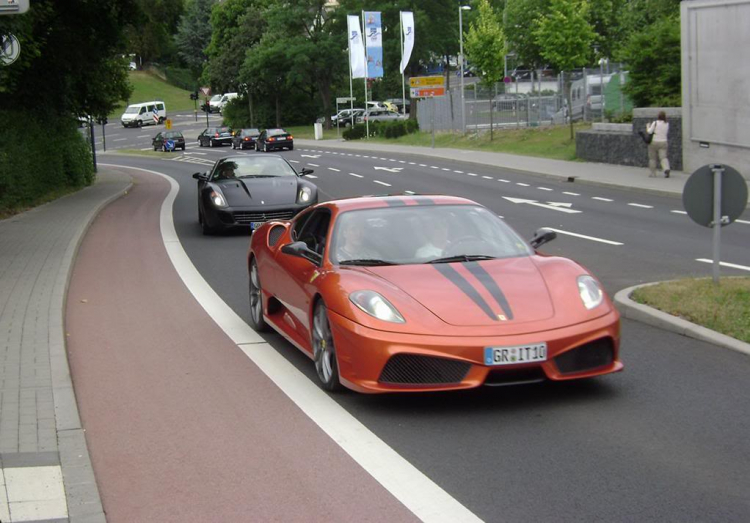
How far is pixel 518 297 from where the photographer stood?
682 centimetres

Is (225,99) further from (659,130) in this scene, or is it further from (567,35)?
(659,130)

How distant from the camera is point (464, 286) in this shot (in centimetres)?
692

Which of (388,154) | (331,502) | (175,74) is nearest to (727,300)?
(331,502)

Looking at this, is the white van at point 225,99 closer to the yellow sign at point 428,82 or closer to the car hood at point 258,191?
the yellow sign at point 428,82

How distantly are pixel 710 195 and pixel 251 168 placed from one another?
444 inches

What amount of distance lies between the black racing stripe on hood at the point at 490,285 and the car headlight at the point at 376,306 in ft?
2.15

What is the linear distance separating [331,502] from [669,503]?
1592mm

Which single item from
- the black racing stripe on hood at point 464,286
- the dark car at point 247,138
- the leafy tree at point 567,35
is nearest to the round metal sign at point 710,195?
the black racing stripe on hood at point 464,286

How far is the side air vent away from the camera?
30.7 ft

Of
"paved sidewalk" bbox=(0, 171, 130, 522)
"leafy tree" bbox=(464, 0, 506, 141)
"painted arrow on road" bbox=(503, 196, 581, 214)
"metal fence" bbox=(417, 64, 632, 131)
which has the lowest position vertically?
"painted arrow on road" bbox=(503, 196, 581, 214)

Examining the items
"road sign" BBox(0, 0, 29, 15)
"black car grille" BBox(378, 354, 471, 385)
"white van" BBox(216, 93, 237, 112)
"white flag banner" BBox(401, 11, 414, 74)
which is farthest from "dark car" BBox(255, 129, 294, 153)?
"black car grille" BBox(378, 354, 471, 385)

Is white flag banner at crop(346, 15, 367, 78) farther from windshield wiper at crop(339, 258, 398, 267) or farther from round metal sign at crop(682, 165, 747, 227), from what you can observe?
windshield wiper at crop(339, 258, 398, 267)

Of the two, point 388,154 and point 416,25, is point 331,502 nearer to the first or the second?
point 388,154

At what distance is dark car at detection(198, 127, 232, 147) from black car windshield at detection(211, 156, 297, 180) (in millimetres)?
53456
